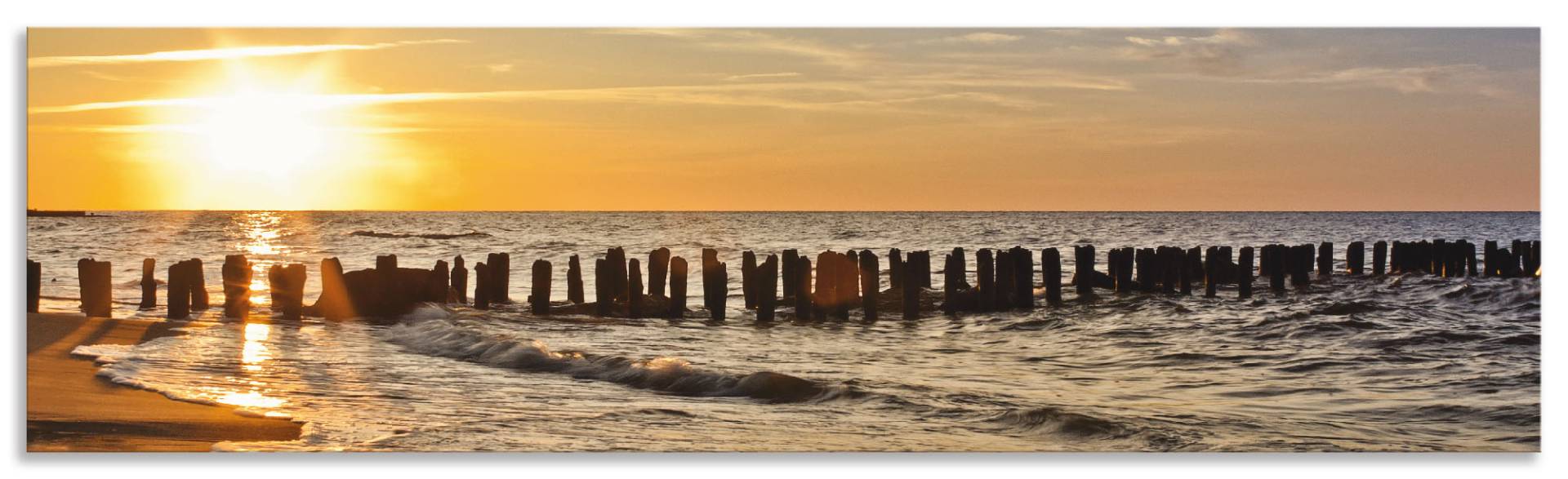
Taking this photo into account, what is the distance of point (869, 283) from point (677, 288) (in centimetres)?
193

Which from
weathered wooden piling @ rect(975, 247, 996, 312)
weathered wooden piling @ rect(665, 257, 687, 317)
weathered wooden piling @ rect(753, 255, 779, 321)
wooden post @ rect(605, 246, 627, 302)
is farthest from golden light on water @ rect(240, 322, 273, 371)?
weathered wooden piling @ rect(975, 247, 996, 312)

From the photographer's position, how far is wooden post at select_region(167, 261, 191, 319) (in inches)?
493

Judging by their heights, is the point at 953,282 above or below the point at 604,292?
above

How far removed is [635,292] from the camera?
14.0 metres

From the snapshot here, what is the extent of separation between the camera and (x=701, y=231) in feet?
136

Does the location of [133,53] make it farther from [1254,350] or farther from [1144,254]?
[1144,254]

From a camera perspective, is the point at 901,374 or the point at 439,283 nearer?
the point at 901,374

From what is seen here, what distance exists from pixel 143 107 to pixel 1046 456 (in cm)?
545

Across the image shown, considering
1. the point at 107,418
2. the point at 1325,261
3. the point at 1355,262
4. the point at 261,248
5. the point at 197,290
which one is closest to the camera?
the point at 107,418

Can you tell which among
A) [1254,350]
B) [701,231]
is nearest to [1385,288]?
[1254,350]

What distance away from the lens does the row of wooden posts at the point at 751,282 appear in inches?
505

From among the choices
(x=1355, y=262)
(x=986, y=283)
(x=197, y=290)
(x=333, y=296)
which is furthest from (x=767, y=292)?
(x=1355, y=262)

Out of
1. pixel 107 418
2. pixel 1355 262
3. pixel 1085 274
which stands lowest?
pixel 107 418

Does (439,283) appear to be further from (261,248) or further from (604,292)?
(261,248)
